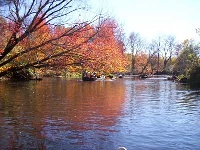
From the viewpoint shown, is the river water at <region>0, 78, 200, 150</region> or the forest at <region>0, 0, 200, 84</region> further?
the river water at <region>0, 78, 200, 150</region>

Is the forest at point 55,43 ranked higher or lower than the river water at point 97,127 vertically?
higher

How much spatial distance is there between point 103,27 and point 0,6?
310cm

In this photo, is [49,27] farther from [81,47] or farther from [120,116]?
[120,116]

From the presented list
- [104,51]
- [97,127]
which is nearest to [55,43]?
[104,51]

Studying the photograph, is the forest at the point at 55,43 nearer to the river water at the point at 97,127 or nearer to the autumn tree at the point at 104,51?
the autumn tree at the point at 104,51

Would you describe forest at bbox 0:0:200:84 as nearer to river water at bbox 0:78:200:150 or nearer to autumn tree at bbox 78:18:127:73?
autumn tree at bbox 78:18:127:73

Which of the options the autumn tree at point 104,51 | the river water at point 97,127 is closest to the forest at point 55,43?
the autumn tree at point 104,51

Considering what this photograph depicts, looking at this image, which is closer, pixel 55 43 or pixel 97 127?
pixel 55 43

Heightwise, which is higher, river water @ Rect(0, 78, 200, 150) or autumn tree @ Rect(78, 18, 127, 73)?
autumn tree @ Rect(78, 18, 127, 73)

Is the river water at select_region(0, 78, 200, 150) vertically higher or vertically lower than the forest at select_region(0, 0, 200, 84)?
lower

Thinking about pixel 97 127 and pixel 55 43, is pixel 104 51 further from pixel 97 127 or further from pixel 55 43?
pixel 97 127

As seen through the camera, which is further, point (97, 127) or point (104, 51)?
point (97, 127)

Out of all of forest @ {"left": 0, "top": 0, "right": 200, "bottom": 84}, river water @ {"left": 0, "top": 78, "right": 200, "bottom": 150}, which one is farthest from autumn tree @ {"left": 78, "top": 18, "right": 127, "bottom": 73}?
river water @ {"left": 0, "top": 78, "right": 200, "bottom": 150}

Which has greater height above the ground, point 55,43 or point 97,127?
point 55,43
